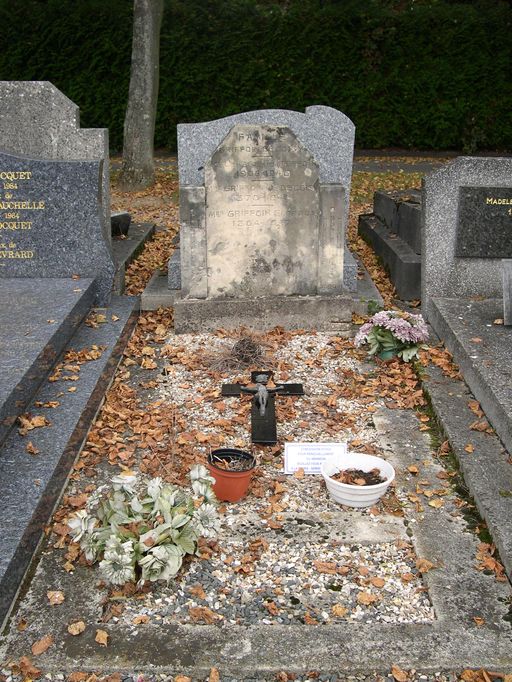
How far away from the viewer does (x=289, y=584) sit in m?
3.73

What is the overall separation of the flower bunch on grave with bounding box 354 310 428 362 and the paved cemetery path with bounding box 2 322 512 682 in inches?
35.8

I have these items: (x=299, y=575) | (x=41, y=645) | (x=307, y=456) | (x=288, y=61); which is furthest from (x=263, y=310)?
(x=288, y=61)

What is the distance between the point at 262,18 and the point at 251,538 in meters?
17.0

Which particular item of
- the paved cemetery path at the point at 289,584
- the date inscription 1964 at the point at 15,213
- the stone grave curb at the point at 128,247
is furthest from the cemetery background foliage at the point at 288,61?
the paved cemetery path at the point at 289,584

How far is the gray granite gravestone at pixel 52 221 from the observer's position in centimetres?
698

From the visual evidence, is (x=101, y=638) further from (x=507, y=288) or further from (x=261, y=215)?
(x=261, y=215)

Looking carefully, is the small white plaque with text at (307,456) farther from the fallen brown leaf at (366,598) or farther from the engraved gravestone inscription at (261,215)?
the engraved gravestone inscription at (261,215)

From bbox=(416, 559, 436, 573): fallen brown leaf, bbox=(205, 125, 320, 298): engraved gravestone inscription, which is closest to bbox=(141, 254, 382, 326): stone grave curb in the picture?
bbox=(205, 125, 320, 298): engraved gravestone inscription

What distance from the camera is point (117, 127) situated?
1872 centimetres

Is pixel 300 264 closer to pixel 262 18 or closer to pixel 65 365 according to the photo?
pixel 65 365

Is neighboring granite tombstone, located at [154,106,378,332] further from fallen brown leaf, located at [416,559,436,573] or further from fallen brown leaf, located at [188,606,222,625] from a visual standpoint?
fallen brown leaf, located at [188,606,222,625]

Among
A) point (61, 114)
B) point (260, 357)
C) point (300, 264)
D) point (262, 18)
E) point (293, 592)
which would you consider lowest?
point (293, 592)

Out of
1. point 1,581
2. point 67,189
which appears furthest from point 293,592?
point 67,189

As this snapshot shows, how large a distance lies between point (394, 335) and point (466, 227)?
1.42 meters
